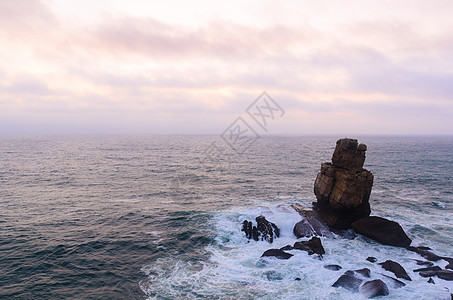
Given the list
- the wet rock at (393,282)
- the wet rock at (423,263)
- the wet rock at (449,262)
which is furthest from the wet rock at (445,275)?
the wet rock at (393,282)

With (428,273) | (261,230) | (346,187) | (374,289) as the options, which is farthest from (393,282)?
(261,230)

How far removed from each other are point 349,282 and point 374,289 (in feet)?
5.23

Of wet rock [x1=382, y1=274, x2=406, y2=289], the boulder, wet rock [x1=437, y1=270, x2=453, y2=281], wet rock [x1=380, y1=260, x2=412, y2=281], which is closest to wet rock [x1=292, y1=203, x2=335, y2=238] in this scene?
wet rock [x1=380, y1=260, x2=412, y2=281]

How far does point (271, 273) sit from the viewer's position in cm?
2022

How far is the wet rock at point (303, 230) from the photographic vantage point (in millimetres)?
26609

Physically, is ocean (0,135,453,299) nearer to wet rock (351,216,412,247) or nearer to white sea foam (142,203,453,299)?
white sea foam (142,203,453,299)

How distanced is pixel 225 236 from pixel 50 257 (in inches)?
627

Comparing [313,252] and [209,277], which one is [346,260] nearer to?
[313,252]

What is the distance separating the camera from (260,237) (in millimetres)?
26719

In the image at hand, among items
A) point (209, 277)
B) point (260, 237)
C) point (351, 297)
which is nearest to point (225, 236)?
point (260, 237)

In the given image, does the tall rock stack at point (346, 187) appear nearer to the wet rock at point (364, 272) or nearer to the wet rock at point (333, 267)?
the wet rock at point (333, 267)

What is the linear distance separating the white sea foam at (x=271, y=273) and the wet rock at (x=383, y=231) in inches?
30.2

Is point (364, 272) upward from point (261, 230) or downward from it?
downward

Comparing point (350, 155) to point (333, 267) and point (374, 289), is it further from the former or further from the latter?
point (374, 289)
